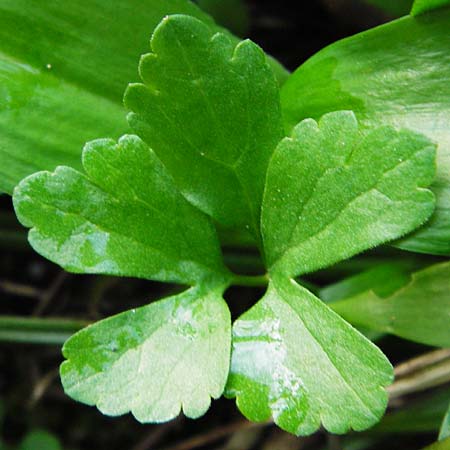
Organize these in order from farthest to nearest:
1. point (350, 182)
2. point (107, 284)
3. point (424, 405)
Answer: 1. point (107, 284)
2. point (424, 405)
3. point (350, 182)

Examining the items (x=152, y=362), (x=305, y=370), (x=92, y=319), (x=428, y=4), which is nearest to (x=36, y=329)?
(x=92, y=319)

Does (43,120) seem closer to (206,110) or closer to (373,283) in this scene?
(206,110)

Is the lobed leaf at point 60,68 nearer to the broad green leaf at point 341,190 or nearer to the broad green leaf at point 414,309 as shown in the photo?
the broad green leaf at point 341,190

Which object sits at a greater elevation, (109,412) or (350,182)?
(350,182)

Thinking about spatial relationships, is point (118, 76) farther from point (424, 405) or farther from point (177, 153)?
point (424, 405)

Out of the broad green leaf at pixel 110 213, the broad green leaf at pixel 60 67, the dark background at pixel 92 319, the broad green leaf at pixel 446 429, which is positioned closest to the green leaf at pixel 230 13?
the dark background at pixel 92 319

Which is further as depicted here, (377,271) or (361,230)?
(377,271)

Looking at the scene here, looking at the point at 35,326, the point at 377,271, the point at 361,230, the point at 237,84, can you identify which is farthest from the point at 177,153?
the point at 35,326
